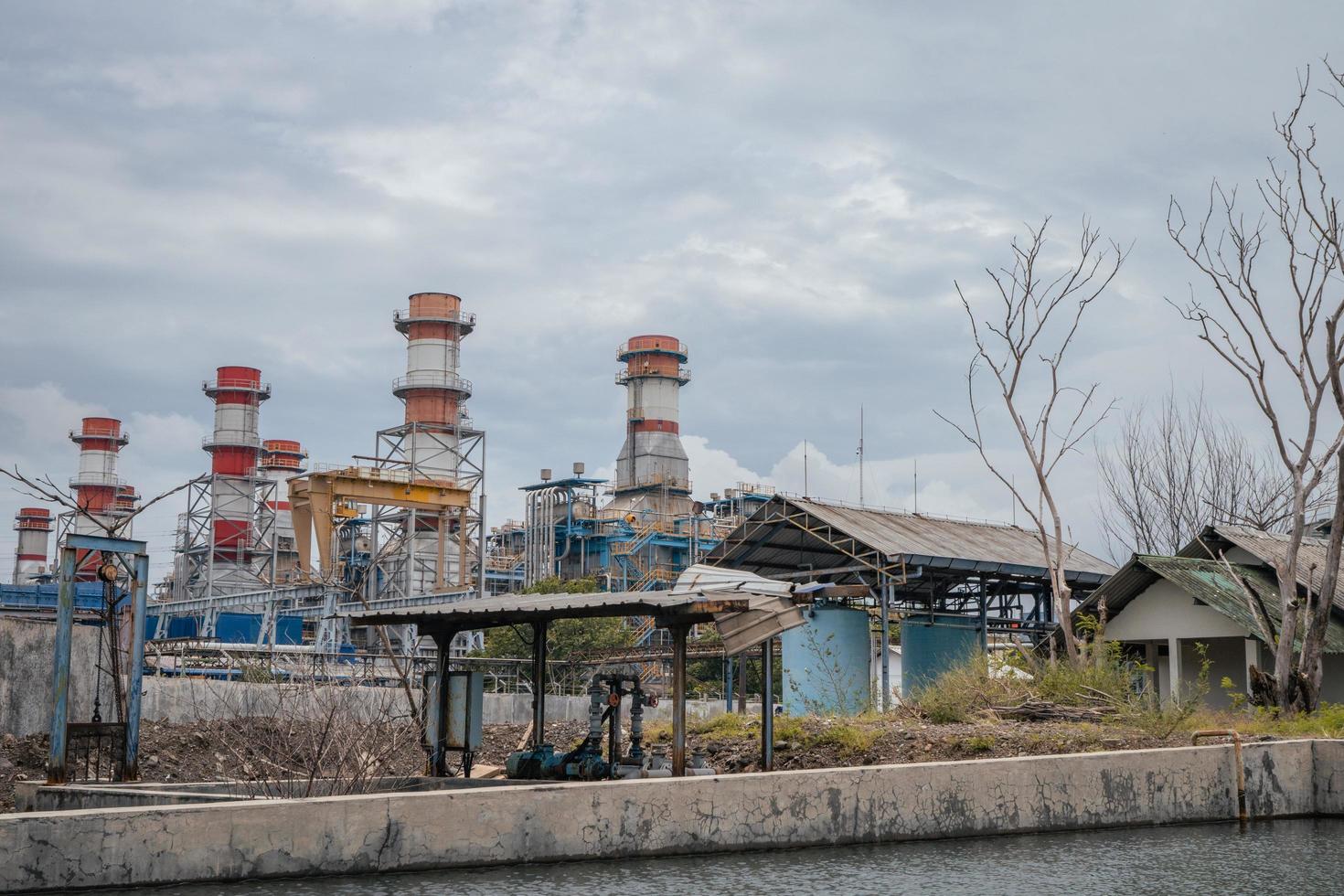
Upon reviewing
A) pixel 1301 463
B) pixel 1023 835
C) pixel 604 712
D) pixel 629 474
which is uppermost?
pixel 629 474

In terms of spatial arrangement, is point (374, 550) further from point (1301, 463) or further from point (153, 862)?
point (153, 862)

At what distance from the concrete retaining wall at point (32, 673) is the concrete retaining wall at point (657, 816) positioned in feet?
28.5

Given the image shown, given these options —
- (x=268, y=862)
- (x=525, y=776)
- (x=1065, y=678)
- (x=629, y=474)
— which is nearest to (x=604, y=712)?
(x=525, y=776)

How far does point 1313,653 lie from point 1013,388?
8225 mm

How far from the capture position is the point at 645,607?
13.4 meters

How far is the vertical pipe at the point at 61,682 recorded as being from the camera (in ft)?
39.1

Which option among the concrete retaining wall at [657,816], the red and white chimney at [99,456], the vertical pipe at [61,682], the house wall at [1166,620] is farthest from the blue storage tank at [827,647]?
the red and white chimney at [99,456]

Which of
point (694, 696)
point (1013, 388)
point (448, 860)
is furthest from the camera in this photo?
point (694, 696)

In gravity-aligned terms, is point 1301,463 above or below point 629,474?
below

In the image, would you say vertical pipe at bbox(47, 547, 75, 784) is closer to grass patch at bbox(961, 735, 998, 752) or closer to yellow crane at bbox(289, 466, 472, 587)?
grass patch at bbox(961, 735, 998, 752)

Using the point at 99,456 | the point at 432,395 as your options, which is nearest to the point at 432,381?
the point at 432,395

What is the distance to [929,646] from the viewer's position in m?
33.8

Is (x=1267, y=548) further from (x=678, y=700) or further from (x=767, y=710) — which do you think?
(x=678, y=700)

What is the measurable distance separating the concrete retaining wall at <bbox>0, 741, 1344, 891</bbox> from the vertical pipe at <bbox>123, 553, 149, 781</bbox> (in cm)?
386
